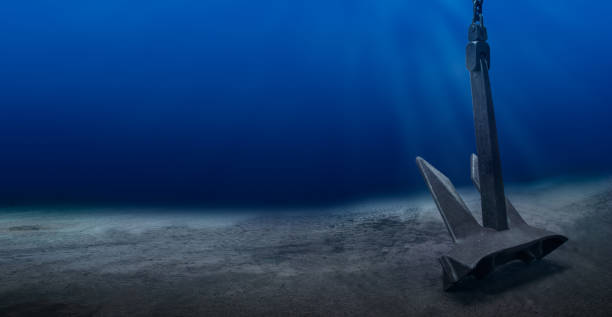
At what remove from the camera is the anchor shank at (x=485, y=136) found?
2.80 meters

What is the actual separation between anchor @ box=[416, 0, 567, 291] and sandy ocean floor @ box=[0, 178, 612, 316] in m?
0.21

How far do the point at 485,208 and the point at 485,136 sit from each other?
59cm

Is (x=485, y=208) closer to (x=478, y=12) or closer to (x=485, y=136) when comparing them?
(x=485, y=136)

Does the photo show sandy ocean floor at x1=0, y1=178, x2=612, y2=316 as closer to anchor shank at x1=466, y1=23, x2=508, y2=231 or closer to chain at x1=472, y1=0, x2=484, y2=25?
anchor shank at x1=466, y1=23, x2=508, y2=231

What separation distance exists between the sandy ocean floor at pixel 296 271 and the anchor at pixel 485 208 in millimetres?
211

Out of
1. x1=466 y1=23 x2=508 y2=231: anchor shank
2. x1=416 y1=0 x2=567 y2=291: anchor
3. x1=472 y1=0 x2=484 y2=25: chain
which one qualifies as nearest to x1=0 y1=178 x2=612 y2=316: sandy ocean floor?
x1=416 y1=0 x2=567 y2=291: anchor

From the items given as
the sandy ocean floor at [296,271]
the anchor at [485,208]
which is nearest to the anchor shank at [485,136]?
the anchor at [485,208]

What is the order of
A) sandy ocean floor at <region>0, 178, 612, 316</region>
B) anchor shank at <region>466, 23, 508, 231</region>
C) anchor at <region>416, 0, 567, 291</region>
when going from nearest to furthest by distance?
1. sandy ocean floor at <region>0, 178, 612, 316</region>
2. anchor at <region>416, 0, 567, 291</region>
3. anchor shank at <region>466, 23, 508, 231</region>

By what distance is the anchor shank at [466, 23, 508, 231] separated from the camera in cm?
280

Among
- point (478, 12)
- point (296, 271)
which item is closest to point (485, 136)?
point (478, 12)

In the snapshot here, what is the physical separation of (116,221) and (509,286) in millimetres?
6572

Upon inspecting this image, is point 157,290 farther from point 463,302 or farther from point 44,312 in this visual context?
point 463,302

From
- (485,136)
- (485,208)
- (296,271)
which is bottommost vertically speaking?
(296,271)

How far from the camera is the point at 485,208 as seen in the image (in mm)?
2873
